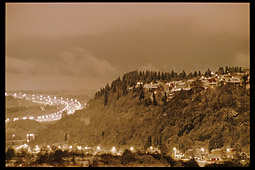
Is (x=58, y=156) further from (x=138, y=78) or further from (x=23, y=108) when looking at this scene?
(x=138, y=78)

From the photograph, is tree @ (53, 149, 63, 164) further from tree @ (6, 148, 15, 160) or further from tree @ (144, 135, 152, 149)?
tree @ (144, 135, 152, 149)

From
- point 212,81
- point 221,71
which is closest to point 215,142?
point 212,81

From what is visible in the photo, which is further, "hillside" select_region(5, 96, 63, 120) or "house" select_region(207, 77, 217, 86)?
"house" select_region(207, 77, 217, 86)

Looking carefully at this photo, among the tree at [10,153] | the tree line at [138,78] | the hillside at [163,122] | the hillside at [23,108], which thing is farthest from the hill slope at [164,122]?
the tree at [10,153]

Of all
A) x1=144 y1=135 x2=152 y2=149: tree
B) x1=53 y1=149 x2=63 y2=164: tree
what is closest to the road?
x1=53 y1=149 x2=63 y2=164: tree

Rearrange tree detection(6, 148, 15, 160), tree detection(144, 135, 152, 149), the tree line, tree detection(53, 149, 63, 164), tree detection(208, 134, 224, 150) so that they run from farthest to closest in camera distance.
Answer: the tree line
tree detection(144, 135, 152, 149)
tree detection(53, 149, 63, 164)
tree detection(6, 148, 15, 160)
tree detection(208, 134, 224, 150)

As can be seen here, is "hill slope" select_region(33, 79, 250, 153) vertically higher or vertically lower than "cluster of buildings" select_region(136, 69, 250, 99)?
lower

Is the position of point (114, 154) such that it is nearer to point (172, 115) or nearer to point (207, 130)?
point (172, 115)
